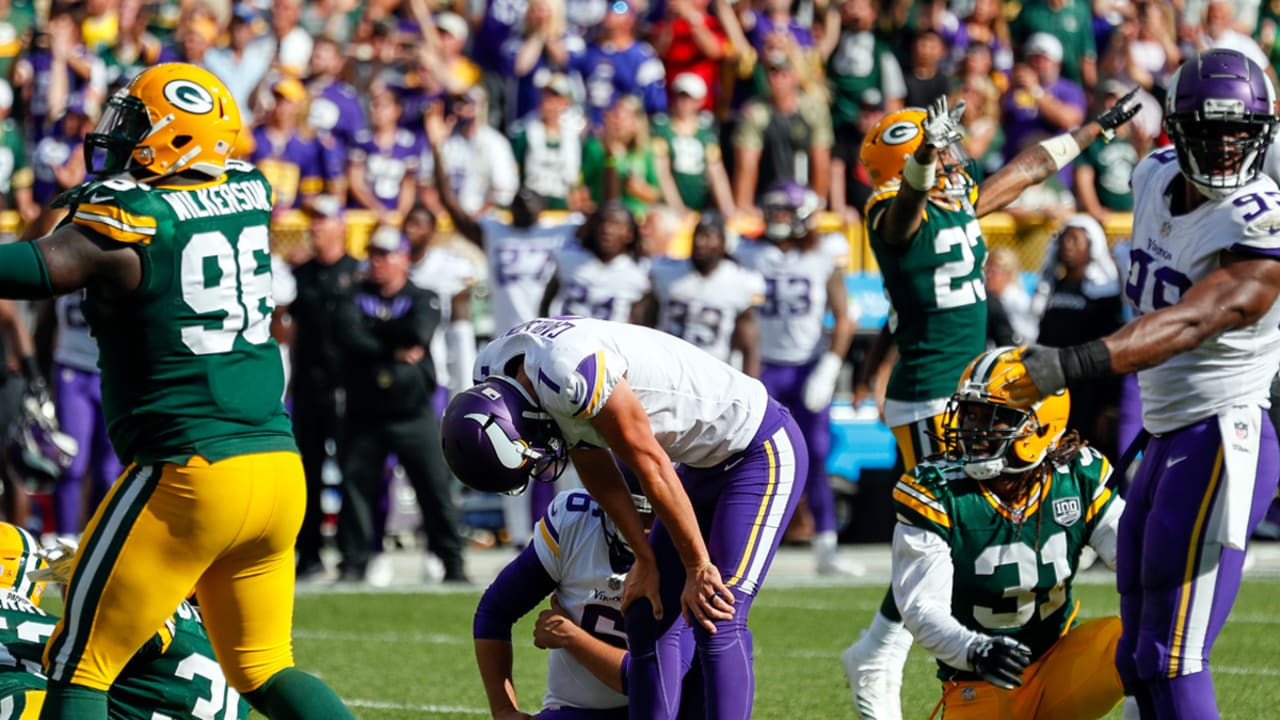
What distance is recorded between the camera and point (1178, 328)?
3.96 meters

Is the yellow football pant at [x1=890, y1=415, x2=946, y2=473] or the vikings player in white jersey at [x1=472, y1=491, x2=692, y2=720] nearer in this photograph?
the vikings player in white jersey at [x1=472, y1=491, x2=692, y2=720]

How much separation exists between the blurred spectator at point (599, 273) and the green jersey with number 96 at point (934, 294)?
4.05 meters

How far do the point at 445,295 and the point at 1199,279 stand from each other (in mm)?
6957

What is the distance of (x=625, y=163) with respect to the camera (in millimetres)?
11680

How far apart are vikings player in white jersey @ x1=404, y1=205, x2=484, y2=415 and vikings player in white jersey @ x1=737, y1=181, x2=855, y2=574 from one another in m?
1.60

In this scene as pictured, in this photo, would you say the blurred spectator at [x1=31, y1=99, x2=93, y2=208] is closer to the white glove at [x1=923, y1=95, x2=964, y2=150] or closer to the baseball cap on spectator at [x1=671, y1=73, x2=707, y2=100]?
the baseball cap on spectator at [x1=671, y1=73, x2=707, y2=100]

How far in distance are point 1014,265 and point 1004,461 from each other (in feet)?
23.8

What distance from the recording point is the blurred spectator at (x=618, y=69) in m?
12.9

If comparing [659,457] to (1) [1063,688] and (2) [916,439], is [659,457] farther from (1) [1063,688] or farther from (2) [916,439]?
(2) [916,439]

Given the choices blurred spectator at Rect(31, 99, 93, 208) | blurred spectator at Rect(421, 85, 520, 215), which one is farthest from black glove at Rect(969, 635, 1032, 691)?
blurred spectator at Rect(421, 85, 520, 215)

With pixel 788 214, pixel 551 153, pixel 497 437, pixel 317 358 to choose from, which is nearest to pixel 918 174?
pixel 497 437

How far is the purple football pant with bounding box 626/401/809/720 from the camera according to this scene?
4.50 meters

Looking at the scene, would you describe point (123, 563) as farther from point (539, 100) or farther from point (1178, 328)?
point (539, 100)

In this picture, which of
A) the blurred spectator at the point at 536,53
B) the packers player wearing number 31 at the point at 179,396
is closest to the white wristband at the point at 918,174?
the packers player wearing number 31 at the point at 179,396
